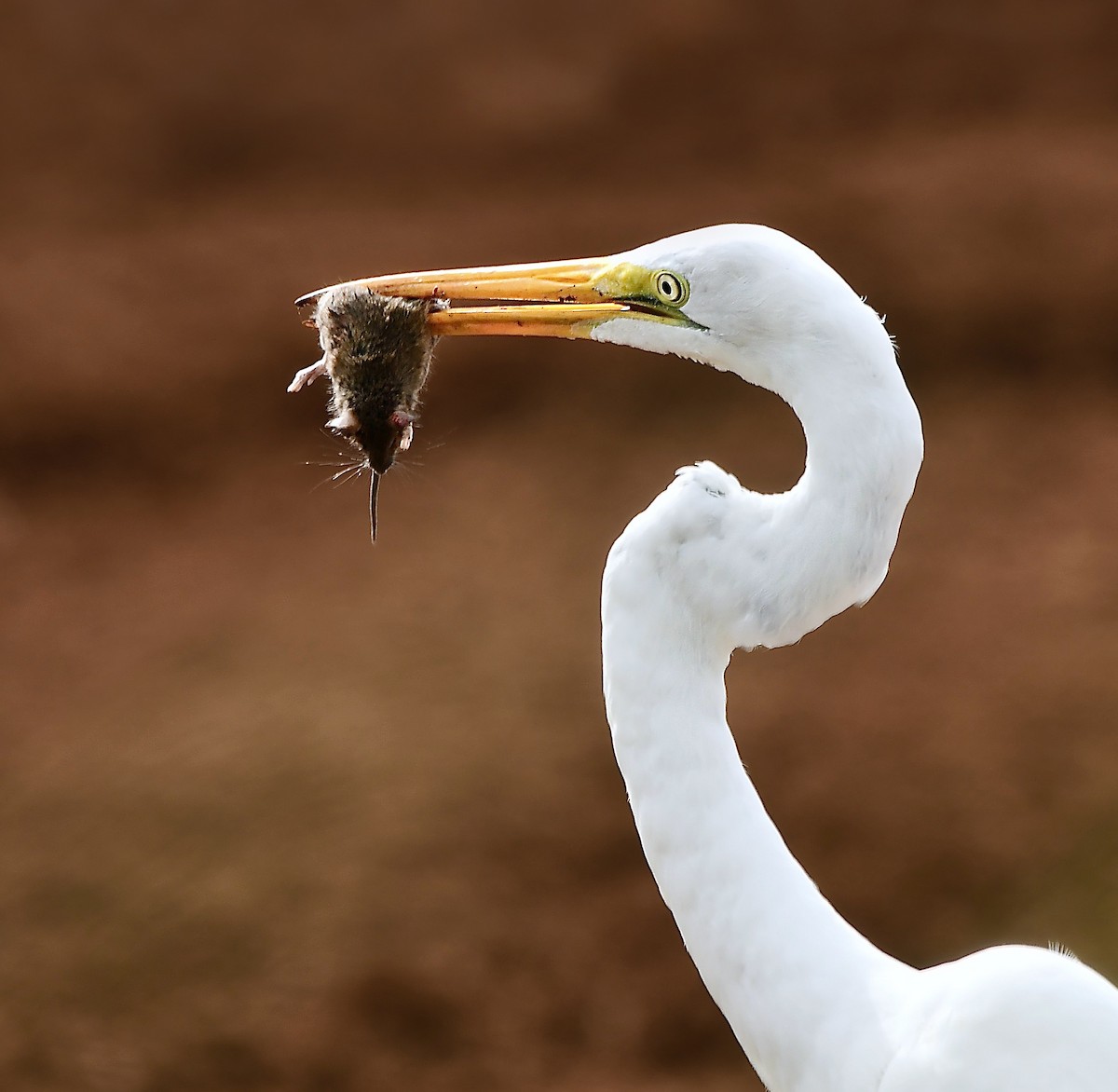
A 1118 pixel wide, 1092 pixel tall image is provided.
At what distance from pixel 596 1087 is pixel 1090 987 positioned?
8.98 feet

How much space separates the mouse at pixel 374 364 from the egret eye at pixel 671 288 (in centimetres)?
36

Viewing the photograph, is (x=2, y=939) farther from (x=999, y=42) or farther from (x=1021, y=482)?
(x=999, y=42)

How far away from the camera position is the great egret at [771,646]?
183 cm

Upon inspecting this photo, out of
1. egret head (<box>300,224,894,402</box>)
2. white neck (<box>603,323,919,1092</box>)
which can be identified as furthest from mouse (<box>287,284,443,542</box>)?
white neck (<box>603,323,919,1092</box>)

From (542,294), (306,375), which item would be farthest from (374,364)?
(542,294)

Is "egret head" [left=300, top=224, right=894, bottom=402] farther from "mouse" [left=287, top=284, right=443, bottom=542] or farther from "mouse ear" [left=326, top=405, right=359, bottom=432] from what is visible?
"mouse ear" [left=326, top=405, right=359, bottom=432]

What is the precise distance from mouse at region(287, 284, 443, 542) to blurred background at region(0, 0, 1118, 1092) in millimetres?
559

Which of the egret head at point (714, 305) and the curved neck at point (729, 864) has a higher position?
the egret head at point (714, 305)

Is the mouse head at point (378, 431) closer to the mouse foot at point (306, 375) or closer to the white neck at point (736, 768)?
the mouse foot at point (306, 375)

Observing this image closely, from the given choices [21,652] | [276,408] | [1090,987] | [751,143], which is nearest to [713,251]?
[1090,987]

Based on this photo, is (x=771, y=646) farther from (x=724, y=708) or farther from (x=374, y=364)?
(x=374, y=364)

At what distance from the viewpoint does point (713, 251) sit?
189 cm

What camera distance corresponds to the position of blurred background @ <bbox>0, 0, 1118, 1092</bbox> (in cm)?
468

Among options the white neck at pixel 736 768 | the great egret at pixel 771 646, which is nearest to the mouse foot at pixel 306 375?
the great egret at pixel 771 646
